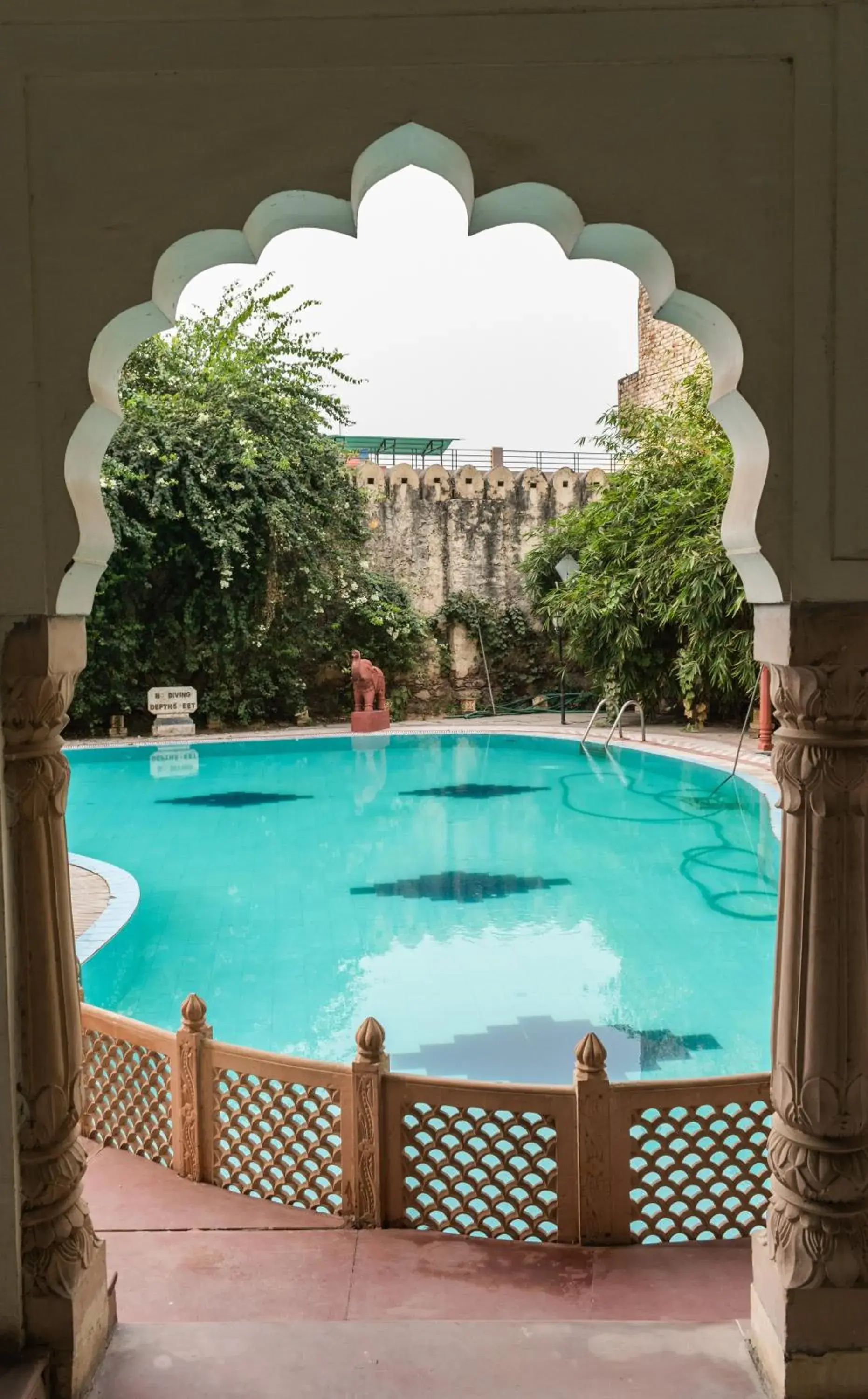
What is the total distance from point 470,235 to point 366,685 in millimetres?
14220

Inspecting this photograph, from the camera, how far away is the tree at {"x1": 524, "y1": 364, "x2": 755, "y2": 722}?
44.2ft

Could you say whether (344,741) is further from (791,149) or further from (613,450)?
(791,149)

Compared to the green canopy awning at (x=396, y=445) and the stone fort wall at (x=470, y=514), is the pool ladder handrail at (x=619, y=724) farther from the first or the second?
the green canopy awning at (x=396, y=445)

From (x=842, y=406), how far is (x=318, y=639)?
1555 centimetres

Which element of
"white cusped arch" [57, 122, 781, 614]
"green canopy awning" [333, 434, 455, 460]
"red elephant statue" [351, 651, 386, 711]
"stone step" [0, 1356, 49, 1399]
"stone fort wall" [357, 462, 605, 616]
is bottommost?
"stone step" [0, 1356, 49, 1399]

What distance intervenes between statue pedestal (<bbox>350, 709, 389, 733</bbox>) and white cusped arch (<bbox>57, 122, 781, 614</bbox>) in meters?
13.8

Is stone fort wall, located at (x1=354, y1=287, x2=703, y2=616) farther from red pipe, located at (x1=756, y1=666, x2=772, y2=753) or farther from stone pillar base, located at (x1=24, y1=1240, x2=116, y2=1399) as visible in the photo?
stone pillar base, located at (x1=24, y1=1240, x2=116, y2=1399)

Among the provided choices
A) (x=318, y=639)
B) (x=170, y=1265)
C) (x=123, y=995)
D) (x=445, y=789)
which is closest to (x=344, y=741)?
(x=318, y=639)

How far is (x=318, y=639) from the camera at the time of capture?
17.4 m

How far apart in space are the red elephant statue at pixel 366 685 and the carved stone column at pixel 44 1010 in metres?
14.1

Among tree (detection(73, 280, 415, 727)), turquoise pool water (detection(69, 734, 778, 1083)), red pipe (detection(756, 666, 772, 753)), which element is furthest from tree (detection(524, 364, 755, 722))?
tree (detection(73, 280, 415, 727))

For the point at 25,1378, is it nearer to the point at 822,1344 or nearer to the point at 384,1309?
the point at 384,1309

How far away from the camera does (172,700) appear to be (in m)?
15.7

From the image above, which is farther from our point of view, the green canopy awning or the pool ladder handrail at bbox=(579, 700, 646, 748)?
the green canopy awning
